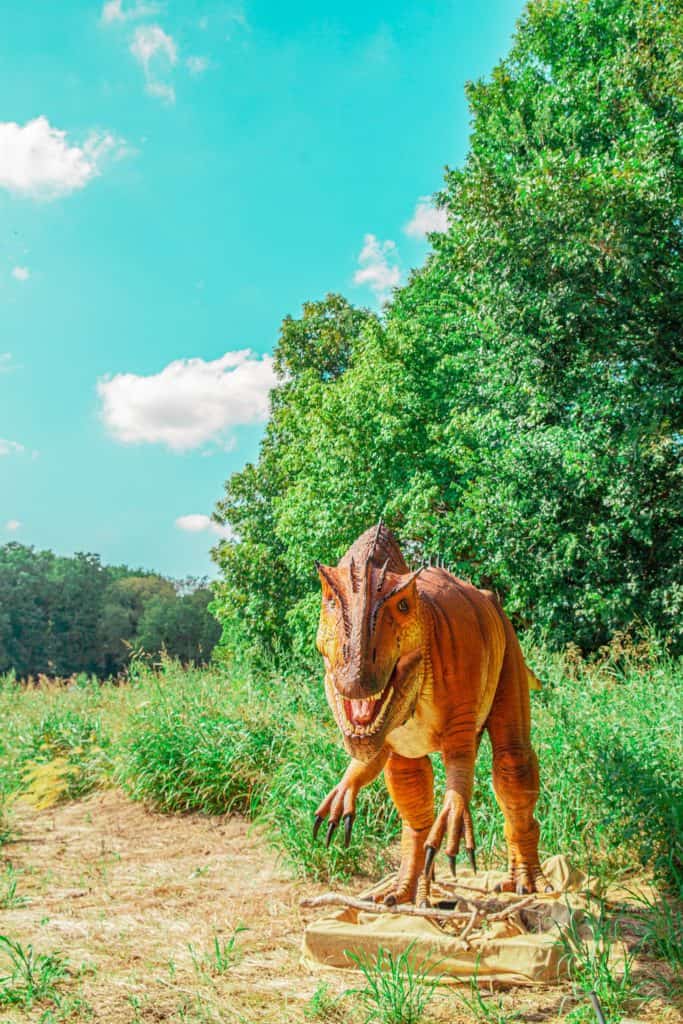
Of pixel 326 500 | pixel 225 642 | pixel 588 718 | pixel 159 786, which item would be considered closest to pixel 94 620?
pixel 225 642

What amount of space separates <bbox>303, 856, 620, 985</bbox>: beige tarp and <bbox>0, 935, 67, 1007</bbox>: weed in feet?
3.28

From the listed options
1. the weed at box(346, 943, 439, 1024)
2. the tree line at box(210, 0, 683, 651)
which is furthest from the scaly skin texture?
the tree line at box(210, 0, 683, 651)

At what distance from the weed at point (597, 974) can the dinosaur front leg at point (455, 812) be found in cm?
66

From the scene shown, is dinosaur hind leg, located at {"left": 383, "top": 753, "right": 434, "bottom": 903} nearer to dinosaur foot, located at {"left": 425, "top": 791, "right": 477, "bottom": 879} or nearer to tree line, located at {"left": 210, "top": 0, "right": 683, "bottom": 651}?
dinosaur foot, located at {"left": 425, "top": 791, "right": 477, "bottom": 879}

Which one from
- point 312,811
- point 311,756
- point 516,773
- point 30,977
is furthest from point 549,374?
point 30,977

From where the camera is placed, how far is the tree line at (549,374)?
9.05m

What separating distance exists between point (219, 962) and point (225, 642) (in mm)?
13961

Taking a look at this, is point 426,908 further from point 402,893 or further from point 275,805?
point 275,805

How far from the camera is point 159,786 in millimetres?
6625

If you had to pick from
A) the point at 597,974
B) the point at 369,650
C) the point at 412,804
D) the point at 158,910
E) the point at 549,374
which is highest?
the point at 549,374

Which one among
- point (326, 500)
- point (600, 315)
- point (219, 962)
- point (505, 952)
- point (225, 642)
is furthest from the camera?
point (225, 642)

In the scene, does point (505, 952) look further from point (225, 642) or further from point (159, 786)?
point (225, 642)

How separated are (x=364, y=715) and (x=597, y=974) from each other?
136 cm

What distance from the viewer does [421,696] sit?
8.59 ft
